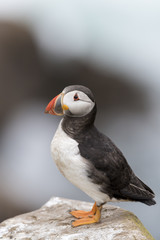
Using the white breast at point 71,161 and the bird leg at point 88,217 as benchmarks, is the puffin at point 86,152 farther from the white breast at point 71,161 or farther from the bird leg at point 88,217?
the bird leg at point 88,217

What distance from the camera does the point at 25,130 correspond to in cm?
878

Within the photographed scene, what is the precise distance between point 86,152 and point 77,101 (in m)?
0.49

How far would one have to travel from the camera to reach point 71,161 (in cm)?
349

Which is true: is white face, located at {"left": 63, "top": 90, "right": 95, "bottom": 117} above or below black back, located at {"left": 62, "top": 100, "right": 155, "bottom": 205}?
above

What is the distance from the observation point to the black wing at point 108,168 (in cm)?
351

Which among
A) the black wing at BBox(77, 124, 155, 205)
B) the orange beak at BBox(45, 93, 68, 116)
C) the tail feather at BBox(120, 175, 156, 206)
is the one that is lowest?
the tail feather at BBox(120, 175, 156, 206)

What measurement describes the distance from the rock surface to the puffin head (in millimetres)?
1218

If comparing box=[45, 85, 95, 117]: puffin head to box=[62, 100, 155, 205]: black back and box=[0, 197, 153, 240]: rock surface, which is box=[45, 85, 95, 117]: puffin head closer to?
box=[62, 100, 155, 205]: black back

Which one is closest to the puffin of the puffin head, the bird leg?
the puffin head

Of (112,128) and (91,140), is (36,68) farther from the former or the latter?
(91,140)

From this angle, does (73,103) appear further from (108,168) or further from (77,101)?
(108,168)

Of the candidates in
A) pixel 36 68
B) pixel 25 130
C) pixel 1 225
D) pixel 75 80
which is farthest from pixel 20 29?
pixel 1 225

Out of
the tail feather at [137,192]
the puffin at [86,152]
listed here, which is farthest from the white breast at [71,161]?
the tail feather at [137,192]

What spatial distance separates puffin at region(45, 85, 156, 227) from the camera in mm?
3424
